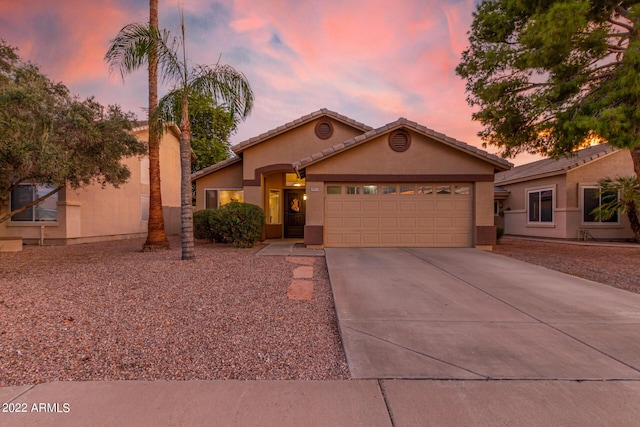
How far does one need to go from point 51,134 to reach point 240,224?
18.9ft

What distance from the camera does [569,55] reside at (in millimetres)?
10055

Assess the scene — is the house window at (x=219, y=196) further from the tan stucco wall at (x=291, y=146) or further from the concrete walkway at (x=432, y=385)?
the concrete walkway at (x=432, y=385)

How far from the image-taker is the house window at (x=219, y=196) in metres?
15.2

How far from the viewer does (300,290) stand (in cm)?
615

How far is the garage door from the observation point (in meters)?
11.9

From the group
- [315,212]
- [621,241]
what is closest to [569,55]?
[315,212]

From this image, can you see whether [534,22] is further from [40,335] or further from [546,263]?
[40,335]

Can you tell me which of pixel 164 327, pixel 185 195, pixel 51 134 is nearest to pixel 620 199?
pixel 185 195

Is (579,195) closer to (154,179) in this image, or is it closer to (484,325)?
(484,325)

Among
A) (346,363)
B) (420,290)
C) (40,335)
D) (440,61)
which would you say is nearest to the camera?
(346,363)

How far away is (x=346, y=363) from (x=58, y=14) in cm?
1530

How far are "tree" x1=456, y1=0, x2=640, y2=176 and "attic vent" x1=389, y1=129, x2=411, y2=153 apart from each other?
2378 millimetres

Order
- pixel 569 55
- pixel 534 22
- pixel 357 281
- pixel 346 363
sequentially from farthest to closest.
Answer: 1. pixel 569 55
2. pixel 534 22
3. pixel 357 281
4. pixel 346 363

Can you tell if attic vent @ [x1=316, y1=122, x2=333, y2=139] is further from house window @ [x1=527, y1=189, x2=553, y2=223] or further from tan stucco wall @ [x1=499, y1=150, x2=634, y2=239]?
house window @ [x1=527, y1=189, x2=553, y2=223]
